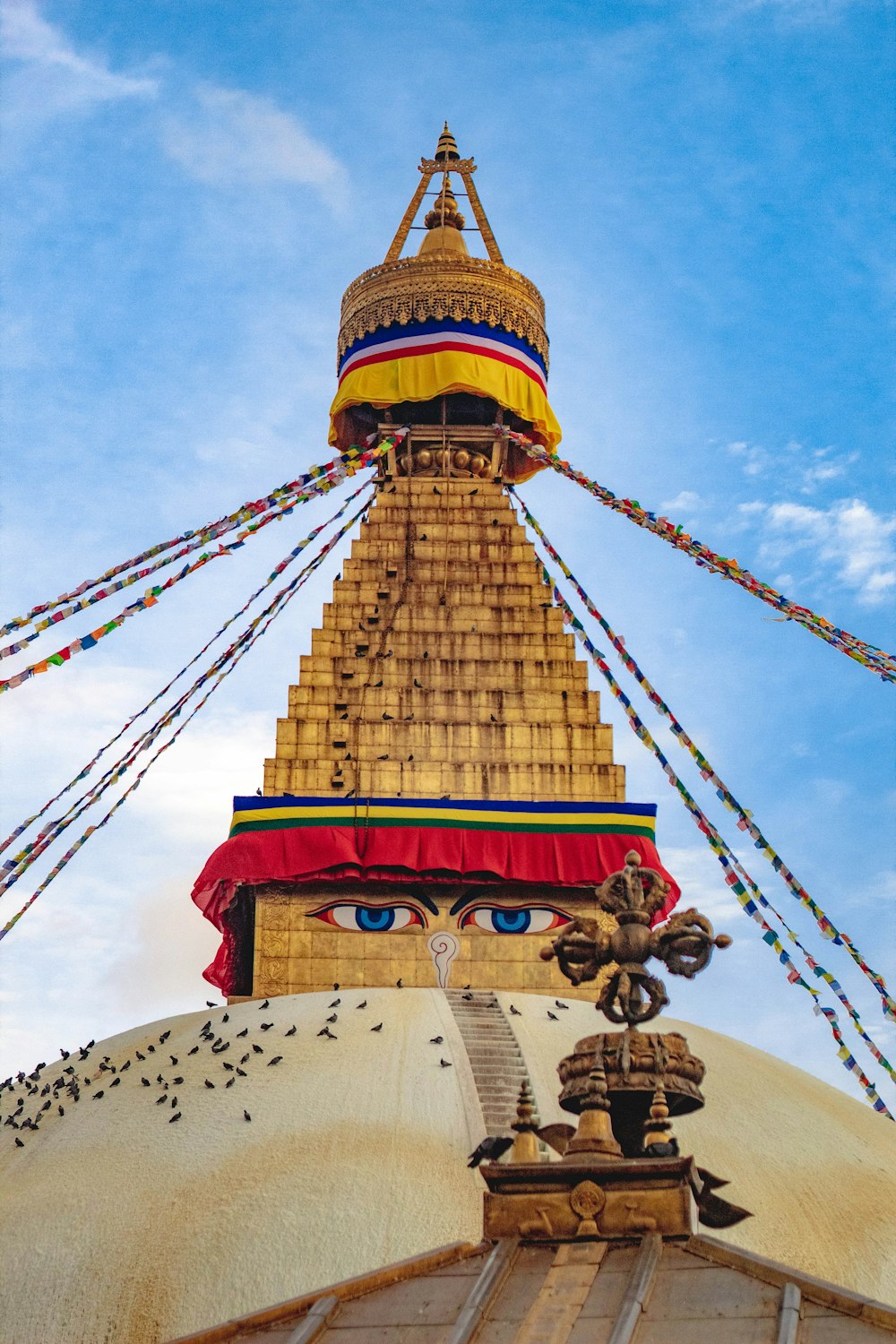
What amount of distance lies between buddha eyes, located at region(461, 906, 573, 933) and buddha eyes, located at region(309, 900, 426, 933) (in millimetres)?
613

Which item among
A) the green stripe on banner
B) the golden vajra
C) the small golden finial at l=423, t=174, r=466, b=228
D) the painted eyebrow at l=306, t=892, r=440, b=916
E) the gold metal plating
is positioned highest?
the small golden finial at l=423, t=174, r=466, b=228

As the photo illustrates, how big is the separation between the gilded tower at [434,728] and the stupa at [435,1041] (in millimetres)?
44

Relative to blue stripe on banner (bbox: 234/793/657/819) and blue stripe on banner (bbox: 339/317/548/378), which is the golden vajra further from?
blue stripe on banner (bbox: 339/317/548/378)

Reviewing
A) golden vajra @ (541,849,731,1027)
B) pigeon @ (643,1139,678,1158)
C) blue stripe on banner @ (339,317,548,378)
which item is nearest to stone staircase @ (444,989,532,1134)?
golden vajra @ (541,849,731,1027)

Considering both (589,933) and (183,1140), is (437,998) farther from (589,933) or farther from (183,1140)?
(589,933)

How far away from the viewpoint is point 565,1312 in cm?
641

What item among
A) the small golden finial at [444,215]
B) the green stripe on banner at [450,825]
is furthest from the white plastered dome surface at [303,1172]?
the small golden finial at [444,215]

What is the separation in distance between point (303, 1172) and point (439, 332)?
52.5 ft

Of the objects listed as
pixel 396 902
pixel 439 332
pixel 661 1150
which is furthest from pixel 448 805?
pixel 661 1150

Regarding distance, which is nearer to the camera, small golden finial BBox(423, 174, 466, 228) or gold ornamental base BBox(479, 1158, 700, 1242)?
gold ornamental base BBox(479, 1158, 700, 1242)

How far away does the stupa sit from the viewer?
7043 mm

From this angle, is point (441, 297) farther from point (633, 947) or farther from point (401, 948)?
point (633, 947)

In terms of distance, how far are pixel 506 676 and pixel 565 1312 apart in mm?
16274

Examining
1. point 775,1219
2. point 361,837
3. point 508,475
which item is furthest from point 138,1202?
point 508,475
